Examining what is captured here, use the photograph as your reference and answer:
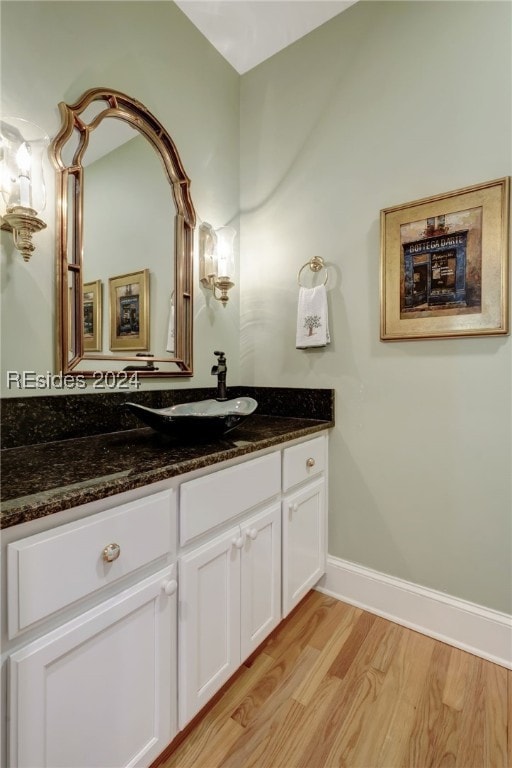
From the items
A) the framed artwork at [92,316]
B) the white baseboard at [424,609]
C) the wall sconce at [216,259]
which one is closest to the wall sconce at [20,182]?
the framed artwork at [92,316]

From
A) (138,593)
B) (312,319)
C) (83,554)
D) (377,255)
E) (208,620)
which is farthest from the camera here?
(312,319)

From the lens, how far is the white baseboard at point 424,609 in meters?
1.31

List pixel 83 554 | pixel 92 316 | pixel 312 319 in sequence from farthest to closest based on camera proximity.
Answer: pixel 312 319
pixel 92 316
pixel 83 554

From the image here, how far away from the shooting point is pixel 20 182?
1.03 metres

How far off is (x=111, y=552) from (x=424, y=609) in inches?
55.4

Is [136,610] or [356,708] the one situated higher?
[136,610]

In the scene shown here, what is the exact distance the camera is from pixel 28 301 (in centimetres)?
109

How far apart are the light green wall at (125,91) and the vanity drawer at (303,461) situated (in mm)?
641

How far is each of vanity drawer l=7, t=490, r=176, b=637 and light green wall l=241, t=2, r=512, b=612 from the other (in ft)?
3.58

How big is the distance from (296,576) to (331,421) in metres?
0.71

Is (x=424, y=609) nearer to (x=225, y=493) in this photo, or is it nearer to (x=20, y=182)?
(x=225, y=493)

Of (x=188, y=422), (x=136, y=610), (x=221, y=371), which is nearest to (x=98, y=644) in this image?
(x=136, y=610)

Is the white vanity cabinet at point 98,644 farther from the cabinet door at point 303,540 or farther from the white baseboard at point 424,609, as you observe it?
the white baseboard at point 424,609

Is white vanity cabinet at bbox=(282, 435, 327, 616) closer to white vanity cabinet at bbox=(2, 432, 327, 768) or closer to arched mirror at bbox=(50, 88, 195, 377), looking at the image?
white vanity cabinet at bbox=(2, 432, 327, 768)
